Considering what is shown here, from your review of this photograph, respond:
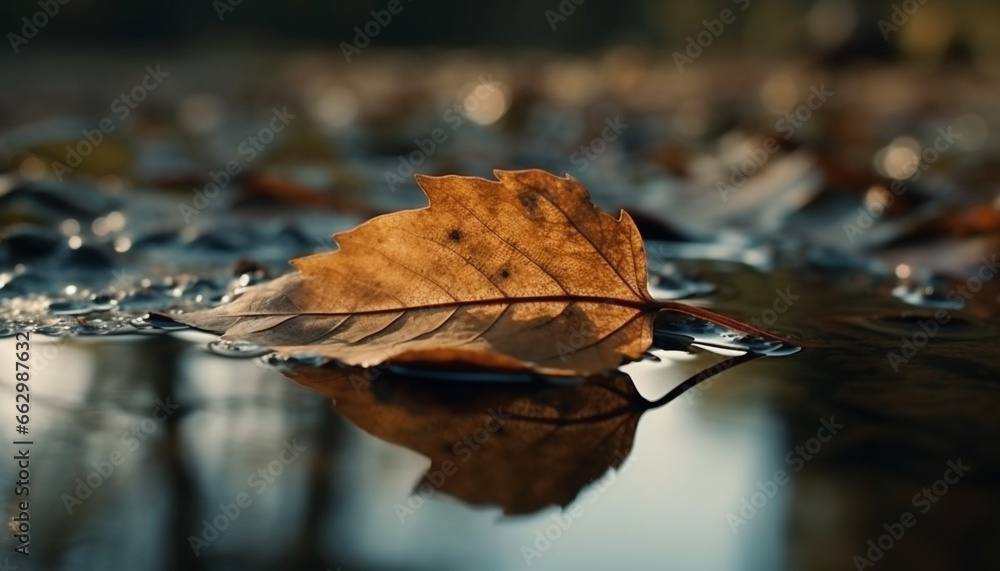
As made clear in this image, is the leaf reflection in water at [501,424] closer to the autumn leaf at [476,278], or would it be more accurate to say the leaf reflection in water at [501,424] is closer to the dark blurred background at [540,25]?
the autumn leaf at [476,278]

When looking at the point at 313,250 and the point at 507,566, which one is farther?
the point at 313,250

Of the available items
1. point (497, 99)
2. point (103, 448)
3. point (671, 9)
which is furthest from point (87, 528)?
point (671, 9)

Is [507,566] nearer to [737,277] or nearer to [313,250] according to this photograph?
[737,277]

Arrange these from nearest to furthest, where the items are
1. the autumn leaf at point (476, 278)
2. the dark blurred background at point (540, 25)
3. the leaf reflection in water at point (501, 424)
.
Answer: the leaf reflection in water at point (501, 424)
the autumn leaf at point (476, 278)
the dark blurred background at point (540, 25)

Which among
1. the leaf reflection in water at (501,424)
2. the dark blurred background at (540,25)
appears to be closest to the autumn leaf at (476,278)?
the leaf reflection in water at (501,424)

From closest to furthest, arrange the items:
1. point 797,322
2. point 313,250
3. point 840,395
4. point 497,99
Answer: point 840,395 → point 797,322 → point 313,250 → point 497,99

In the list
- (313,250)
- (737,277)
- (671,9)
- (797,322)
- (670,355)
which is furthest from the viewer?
(671,9)

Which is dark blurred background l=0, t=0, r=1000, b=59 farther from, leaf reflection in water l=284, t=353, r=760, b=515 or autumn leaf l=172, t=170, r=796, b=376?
leaf reflection in water l=284, t=353, r=760, b=515

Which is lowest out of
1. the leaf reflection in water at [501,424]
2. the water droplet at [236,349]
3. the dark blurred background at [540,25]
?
the dark blurred background at [540,25]

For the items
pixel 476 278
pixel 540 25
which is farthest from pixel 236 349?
pixel 540 25
